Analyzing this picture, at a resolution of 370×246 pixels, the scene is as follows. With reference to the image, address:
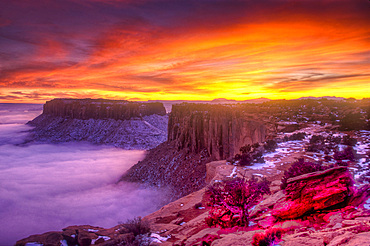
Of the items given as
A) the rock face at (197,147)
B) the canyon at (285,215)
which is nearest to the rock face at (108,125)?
the rock face at (197,147)

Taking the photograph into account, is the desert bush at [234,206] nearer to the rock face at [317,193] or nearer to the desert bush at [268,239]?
the rock face at [317,193]

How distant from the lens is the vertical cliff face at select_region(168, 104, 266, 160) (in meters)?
20.9

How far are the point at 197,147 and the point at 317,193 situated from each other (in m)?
22.2

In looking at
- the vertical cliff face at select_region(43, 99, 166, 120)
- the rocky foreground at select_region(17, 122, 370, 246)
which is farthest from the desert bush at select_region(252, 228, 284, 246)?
the vertical cliff face at select_region(43, 99, 166, 120)

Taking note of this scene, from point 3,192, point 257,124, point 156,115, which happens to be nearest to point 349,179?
point 257,124

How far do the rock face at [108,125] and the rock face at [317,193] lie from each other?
226 ft

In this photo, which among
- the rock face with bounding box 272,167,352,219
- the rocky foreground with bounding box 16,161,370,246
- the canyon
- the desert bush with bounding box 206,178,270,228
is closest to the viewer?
the rocky foreground with bounding box 16,161,370,246

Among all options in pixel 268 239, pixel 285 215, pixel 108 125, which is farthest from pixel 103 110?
pixel 268 239

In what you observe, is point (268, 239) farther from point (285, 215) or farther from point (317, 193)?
point (317, 193)

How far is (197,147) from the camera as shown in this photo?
2766cm

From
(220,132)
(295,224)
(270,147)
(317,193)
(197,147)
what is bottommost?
(197,147)

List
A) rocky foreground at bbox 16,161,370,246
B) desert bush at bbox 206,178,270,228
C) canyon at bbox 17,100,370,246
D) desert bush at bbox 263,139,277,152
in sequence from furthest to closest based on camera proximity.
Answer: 1. desert bush at bbox 263,139,277,152
2. desert bush at bbox 206,178,270,228
3. canyon at bbox 17,100,370,246
4. rocky foreground at bbox 16,161,370,246

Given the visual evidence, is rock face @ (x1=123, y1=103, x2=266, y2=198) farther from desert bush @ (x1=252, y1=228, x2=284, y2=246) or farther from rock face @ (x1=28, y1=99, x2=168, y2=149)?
rock face @ (x1=28, y1=99, x2=168, y2=149)

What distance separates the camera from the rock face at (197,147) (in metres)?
21.2
